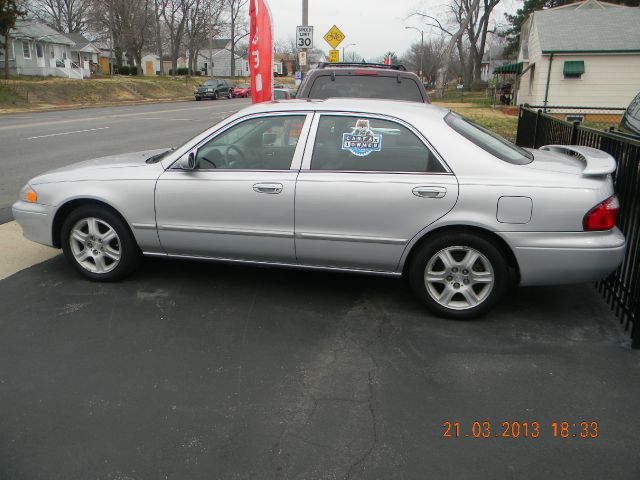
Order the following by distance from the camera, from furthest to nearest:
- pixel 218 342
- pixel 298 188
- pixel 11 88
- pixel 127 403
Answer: pixel 11 88 → pixel 298 188 → pixel 218 342 → pixel 127 403

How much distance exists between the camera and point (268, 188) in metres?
4.37

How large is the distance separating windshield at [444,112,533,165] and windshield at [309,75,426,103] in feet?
9.38

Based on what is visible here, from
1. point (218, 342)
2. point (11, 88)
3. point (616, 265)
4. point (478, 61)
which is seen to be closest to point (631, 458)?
point (616, 265)

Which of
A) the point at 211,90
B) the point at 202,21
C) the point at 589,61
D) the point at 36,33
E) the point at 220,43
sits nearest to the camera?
the point at 589,61

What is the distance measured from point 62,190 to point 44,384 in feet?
6.56

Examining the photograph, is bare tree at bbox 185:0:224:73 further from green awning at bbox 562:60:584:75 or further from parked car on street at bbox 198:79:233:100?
green awning at bbox 562:60:584:75

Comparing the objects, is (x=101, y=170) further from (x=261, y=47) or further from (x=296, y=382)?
(x=261, y=47)


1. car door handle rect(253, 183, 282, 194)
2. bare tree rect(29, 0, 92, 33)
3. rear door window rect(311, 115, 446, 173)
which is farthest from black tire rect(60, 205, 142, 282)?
bare tree rect(29, 0, 92, 33)

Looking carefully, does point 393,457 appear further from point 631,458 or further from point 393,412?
point 631,458

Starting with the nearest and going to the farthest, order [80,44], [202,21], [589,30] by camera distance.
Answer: [589,30], [80,44], [202,21]

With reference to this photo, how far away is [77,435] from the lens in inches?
115

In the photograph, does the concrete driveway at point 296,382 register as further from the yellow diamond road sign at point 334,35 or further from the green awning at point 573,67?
the green awning at point 573,67

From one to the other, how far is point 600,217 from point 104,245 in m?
3.86

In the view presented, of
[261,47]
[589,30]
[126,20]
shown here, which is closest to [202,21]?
[126,20]
